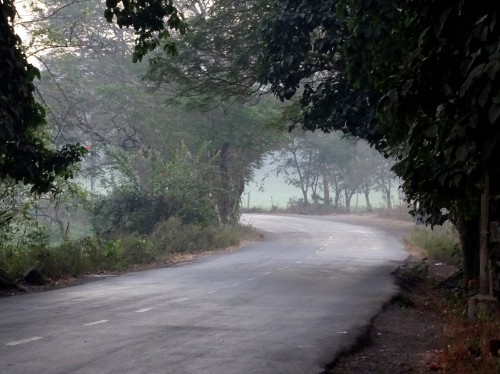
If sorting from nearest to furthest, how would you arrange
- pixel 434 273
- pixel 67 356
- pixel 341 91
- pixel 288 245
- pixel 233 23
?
pixel 67 356 → pixel 341 91 → pixel 434 273 → pixel 233 23 → pixel 288 245

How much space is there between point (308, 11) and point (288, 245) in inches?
784

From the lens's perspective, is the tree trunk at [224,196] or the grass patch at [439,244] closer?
the grass patch at [439,244]

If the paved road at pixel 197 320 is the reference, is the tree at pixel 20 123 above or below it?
above

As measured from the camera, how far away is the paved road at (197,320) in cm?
957

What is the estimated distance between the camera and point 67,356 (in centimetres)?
965

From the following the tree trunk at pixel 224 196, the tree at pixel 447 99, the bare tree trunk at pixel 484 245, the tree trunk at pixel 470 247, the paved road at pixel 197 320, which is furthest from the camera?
the tree trunk at pixel 224 196

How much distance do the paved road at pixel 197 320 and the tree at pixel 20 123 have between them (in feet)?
8.50

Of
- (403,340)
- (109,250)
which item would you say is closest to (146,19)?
(403,340)

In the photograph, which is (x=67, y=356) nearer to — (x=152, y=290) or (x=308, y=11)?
(x=152, y=290)

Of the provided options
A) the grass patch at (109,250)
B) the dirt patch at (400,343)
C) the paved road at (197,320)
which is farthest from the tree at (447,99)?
the grass patch at (109,250)

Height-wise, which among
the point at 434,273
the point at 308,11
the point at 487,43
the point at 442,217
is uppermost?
the point at 308,11

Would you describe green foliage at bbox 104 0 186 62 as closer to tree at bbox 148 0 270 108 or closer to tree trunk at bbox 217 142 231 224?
tree at bbox 148 0 270 108

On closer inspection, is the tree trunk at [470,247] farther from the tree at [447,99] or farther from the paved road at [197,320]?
the tree at [447,99]

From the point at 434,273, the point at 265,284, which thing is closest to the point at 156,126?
the point at 434,273
